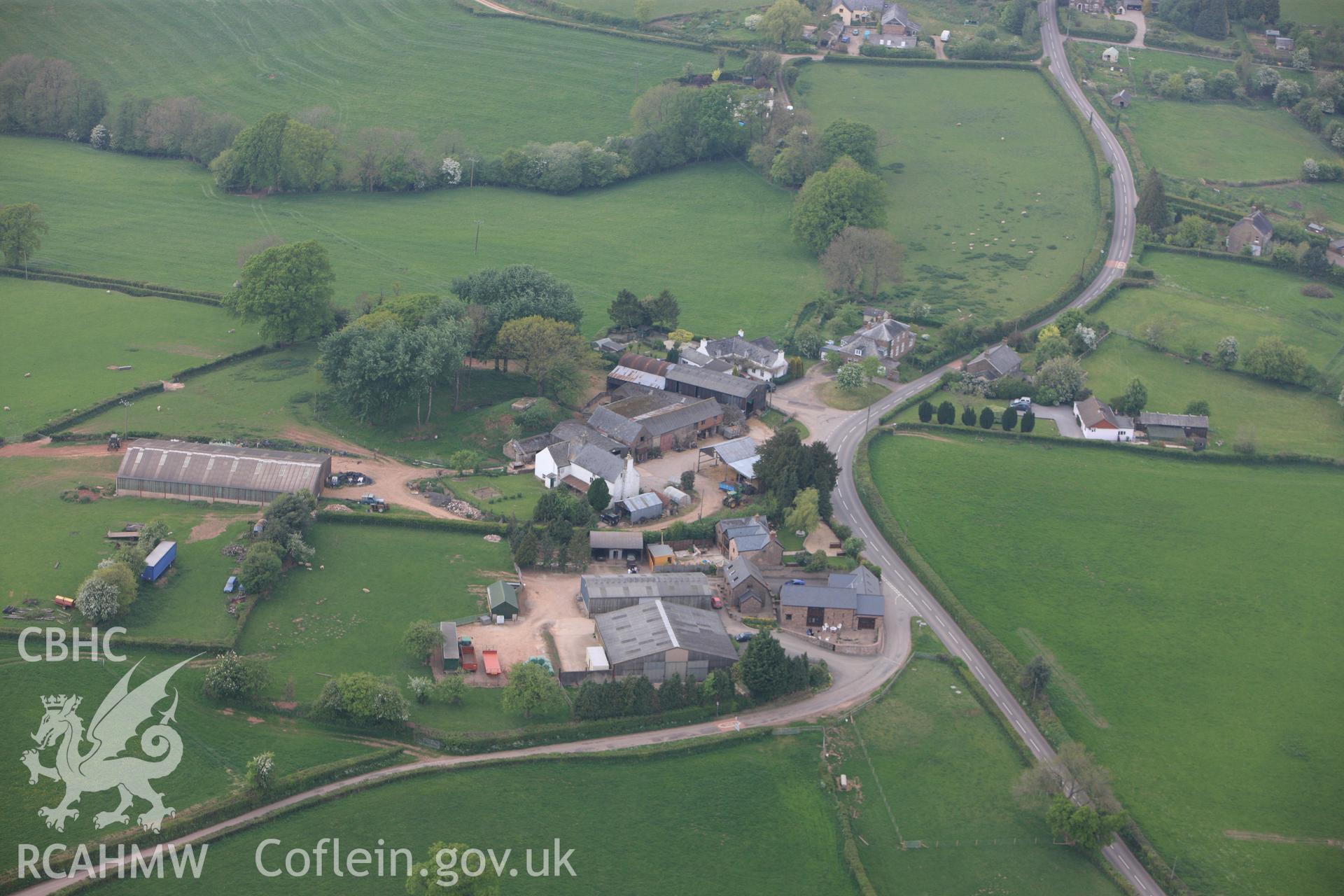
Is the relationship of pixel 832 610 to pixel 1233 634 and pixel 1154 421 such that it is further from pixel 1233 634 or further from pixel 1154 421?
pixel 1154 421

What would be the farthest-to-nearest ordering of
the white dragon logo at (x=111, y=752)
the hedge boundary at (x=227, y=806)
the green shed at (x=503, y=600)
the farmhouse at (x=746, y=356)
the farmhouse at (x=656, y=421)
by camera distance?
the farmhouse at (x=746, y=356) → the farmhouse at (x=656, y=421) → the green shed at (x=503, y=600) → the white dragon logo at (x=111, y=752) → the hedge boundary at (x=227, y=806)

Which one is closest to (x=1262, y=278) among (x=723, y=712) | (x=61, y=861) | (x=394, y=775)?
(x=723, y=712)

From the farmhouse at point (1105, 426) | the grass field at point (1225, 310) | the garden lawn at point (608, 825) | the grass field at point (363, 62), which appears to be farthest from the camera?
the grass field at point (363, 62)

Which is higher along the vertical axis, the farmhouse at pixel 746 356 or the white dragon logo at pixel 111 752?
the farmhouse at pixel 746 356

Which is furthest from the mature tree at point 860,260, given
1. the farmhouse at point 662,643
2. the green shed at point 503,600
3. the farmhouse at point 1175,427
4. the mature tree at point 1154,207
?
the green shed at point 503,600

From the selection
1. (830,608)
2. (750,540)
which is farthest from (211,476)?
(830,608)

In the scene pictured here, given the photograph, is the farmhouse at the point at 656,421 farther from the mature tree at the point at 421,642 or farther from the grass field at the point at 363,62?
the grass field at the point at 363,62

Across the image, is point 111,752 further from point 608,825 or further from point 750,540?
point 750,540

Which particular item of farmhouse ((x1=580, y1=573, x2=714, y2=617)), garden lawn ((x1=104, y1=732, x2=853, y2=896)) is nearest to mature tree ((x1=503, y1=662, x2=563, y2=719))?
garden lawn ((x1=104, y1=732, x2=853, y2=896))
